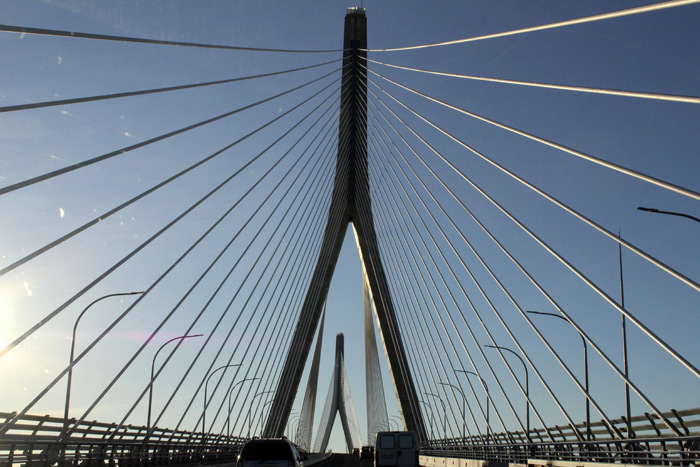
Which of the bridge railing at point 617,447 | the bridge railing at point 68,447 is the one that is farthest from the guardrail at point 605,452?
the bridge railing at point 68,447

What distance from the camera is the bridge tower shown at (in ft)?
146

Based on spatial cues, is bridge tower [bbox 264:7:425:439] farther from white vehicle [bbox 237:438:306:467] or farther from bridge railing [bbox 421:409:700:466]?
white vehicle [bbox 237:438:306:467]

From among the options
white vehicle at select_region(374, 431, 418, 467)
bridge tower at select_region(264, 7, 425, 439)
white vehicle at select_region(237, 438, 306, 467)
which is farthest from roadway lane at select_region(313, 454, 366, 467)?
white vehicle at select_region(237, 438, 306, 467)

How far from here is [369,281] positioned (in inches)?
1950

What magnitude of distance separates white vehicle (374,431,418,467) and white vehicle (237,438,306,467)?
13607 mm

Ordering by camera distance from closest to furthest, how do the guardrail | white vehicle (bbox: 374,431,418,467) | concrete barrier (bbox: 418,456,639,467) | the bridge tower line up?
the guardrail < concrete barrier (bbox: 418,456,639,467) < white vehicle (bbox: 374,431,418,467) < the bridge tower

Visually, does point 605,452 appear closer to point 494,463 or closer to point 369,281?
point 494,463

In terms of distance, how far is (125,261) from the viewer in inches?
704

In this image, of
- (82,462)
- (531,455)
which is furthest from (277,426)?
(82,462)

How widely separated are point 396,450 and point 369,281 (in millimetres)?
19270

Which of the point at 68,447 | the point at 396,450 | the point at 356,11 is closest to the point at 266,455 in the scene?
the point at 68,447

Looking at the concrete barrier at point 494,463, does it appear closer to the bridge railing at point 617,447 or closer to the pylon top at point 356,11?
the bridge railing at point 617,447

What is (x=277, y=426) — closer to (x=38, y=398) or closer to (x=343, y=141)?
(x=343, y=141)

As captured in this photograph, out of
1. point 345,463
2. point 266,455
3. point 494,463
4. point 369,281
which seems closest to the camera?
point 266,455
